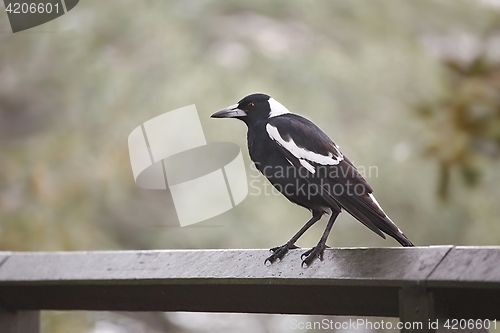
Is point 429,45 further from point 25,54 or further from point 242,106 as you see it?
point 25,54

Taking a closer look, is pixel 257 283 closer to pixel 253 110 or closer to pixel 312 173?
pixel 312 173

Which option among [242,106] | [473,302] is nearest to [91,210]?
[242,106]

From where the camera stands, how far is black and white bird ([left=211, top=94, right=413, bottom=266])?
1673 millimetres

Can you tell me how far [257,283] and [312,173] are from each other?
1.72 feet

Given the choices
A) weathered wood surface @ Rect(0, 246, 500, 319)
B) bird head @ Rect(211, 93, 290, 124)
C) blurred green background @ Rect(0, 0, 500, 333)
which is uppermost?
bird head @ Rect(211, 93, 290, 124)

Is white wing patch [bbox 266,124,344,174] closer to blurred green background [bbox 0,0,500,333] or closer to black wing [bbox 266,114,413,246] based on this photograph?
black wing [bbox 266,114,413,246]

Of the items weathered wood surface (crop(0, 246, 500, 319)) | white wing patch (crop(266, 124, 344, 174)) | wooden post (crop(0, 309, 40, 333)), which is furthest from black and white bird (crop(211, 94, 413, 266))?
wooden post (crop(0, 309, 40, 333))

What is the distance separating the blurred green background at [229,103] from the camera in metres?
3.46

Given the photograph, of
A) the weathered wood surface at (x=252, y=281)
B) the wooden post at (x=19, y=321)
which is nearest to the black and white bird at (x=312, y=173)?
the weathered wood surface at (x=252, y=281)

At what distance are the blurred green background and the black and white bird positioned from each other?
1.61m

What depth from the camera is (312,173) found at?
6.04ft

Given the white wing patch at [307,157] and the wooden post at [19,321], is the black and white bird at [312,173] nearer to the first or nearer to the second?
the white wing patch at [307,157]

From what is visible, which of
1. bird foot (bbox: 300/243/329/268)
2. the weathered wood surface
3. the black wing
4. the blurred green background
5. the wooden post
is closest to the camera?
the weathered wood surface

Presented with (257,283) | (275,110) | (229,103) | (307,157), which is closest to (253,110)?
(275,110)
